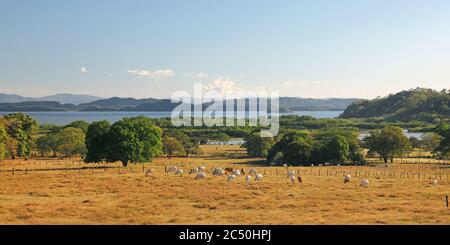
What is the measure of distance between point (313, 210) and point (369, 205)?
4.85 meters

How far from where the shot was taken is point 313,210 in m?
30.0

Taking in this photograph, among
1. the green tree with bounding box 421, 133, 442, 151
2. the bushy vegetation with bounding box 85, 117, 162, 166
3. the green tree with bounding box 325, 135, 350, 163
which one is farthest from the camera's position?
the green tree with bounding box 421, 133, 442, 151

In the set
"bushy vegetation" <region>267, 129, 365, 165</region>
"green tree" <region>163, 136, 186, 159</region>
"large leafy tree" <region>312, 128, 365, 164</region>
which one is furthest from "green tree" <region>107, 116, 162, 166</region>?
"large leafy tree" <region>312, 128, 365, 164</region>

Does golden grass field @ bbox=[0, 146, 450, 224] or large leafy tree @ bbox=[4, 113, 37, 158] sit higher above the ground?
large leafy tree @ bbox=[4, 113, 37, 158]

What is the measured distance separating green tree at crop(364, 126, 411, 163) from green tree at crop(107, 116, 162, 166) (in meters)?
45.4

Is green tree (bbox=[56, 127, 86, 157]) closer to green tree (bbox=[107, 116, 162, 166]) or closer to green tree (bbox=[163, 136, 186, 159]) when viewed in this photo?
green tree (bbox=[163, 136, 186, 159])

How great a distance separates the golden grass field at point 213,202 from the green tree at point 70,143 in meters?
44.8

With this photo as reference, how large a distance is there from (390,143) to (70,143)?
2606 inches

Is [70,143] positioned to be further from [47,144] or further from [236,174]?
[236,174]

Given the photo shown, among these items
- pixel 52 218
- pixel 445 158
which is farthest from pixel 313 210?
pixel 445 158

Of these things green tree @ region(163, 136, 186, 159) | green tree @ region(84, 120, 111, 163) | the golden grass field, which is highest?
green tree @ region(84, 120, 111, 163)

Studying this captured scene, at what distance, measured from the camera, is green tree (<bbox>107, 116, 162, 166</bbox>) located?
65625 millimetres

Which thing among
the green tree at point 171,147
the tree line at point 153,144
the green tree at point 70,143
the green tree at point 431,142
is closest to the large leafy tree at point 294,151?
the tree line at point 153,144

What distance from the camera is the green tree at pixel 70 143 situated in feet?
307
